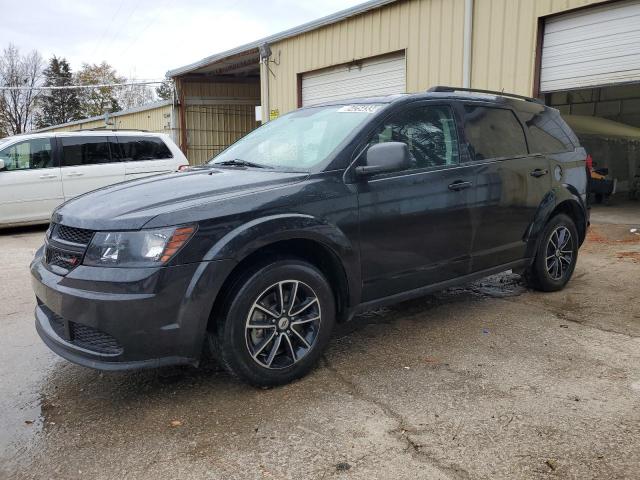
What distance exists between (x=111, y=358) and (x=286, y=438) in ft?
3.25

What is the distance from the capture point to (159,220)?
278 cm

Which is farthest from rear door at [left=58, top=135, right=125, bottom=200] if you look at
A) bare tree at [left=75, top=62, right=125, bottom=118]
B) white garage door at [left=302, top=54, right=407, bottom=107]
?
bare tree at [left=75, top=62, right=125, bottom=118]

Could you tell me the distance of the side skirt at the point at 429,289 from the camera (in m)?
3.59

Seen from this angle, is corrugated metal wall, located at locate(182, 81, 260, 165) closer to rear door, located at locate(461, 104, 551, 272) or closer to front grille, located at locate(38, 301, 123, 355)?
rear door, located at locate(461, 104, 551, 272)

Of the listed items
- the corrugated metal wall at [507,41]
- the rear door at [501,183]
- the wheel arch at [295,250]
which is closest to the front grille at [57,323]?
the wheel arch at [295,250]

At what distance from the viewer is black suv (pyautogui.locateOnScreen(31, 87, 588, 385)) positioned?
2.78 metres

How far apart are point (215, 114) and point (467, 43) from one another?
1271cm

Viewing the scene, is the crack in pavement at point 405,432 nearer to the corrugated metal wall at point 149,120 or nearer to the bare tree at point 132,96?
the corrugated metal wall at point 149,120

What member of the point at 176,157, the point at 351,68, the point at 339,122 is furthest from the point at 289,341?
the point at 351,68

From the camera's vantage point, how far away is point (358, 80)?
11.9 m

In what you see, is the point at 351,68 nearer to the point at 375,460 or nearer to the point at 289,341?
the point at 289,341

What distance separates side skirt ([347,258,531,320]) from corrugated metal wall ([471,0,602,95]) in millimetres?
5025

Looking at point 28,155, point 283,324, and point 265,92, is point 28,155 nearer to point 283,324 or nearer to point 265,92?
point 265,92

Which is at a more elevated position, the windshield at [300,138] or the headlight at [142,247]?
the windshield at [300,138]
